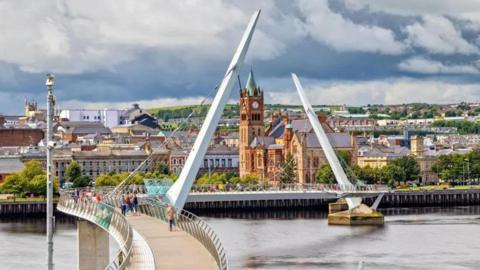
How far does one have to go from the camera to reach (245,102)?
128 metres

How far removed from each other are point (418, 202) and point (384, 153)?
1230 inches

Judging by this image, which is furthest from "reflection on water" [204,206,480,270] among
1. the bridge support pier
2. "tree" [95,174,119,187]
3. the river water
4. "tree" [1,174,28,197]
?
"tree" [1,174,28,197]

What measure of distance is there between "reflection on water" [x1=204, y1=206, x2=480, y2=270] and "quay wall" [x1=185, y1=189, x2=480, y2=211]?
1291 centimetres

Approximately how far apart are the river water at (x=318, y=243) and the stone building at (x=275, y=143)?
3629 centimetres

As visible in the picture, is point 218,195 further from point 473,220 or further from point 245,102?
point 245,102

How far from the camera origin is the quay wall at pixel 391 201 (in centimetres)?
8862

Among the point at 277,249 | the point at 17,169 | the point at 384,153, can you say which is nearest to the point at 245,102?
the point at 384,153

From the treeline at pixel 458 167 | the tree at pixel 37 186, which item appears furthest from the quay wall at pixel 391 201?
the treeline at pixel 458 167

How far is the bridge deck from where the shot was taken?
2089cm

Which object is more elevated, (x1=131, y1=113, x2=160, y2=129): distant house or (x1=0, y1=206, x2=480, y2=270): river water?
(x1=131, y1=113, x2=160, y2=129): distant house

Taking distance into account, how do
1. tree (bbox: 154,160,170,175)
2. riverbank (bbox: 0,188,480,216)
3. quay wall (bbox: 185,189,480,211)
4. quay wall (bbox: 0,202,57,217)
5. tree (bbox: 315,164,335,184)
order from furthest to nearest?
1. tree (bbox: 154,160,170,175)
2. tree (bbox: 315,164,335,184)
3. quay wall (bbox: 185,189,480,211)
4. riverbank (bbox: 0,188,480,216)
5. quay wall (bbox: 0,202,57,217)

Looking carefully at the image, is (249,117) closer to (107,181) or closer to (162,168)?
(162,168)

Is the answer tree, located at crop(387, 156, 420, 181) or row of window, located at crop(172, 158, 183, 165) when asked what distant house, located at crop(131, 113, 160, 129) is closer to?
row of window, located at crop(172, 158, 183, 165)

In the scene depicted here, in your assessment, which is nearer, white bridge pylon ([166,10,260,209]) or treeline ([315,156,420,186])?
white bridge pylon ([166,10,260,209])
